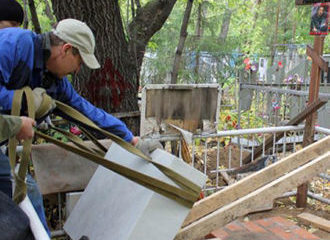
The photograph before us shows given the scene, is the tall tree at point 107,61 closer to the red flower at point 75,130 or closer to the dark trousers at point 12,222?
the red flower at point 75,130

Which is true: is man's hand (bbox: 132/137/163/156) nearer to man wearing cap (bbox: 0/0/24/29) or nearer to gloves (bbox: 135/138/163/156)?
gloves (bbox: 135/138/163/156)

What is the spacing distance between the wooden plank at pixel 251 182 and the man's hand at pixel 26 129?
1208mm

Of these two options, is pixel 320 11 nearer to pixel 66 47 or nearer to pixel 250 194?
pixel 250 194

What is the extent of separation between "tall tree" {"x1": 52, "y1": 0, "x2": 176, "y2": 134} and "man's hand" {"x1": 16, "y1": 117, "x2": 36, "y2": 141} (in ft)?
6.58

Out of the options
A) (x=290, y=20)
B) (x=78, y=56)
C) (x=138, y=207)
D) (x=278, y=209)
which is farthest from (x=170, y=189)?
(x=290, y=20)

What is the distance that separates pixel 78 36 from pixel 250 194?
4.69ft

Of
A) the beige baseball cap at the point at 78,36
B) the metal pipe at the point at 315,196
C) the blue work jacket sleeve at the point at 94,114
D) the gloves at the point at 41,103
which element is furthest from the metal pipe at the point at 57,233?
the metal pipe at the point at 315,196

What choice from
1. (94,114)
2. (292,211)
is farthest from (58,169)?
(292,211)

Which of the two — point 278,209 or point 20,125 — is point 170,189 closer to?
point 20,125

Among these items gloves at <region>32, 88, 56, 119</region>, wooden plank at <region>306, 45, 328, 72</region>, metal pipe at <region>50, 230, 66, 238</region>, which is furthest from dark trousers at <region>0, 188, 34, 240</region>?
wooden plank at <region>306, 45, 328, 72</region>

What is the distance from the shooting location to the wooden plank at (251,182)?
8.07ft

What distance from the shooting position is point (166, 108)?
3227 mm

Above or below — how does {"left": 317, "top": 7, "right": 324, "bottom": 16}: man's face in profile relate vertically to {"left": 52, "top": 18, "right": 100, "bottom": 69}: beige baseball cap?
above

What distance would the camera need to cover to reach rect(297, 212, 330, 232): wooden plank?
3.78 metres
